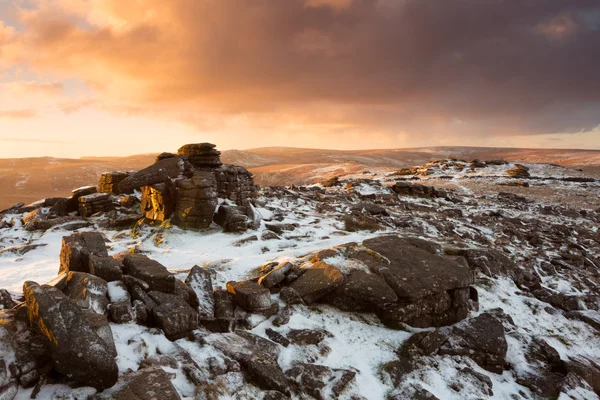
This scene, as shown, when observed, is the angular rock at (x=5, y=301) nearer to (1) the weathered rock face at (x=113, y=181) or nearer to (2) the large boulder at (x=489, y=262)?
(2) the large boulder at (x=489, y=262)

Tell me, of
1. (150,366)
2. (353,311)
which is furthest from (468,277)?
(150,366)

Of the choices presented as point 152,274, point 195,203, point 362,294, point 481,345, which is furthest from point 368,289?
point 195,203

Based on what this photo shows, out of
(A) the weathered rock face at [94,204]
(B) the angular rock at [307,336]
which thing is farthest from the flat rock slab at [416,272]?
(A) the weathered rock face at [94,204]

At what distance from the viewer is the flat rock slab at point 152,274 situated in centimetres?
790

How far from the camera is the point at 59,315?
5148mm

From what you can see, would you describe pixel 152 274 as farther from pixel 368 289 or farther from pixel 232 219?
pixel 232 219

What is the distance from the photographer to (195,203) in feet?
52.3

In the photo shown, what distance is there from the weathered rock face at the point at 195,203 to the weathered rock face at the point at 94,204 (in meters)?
5.06

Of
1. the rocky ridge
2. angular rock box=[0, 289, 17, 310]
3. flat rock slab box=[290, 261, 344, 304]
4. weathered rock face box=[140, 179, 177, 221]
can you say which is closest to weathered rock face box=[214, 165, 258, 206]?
weathered rock face box=[140, 179, 177, 221]

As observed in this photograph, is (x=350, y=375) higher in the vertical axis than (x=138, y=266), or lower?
lower

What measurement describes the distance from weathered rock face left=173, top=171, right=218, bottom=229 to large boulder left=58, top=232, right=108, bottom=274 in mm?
6686

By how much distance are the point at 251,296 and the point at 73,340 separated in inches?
166

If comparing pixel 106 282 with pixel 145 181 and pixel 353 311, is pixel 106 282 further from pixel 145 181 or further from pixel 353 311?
pixel 145 181

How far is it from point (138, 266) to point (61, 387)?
3.64m
